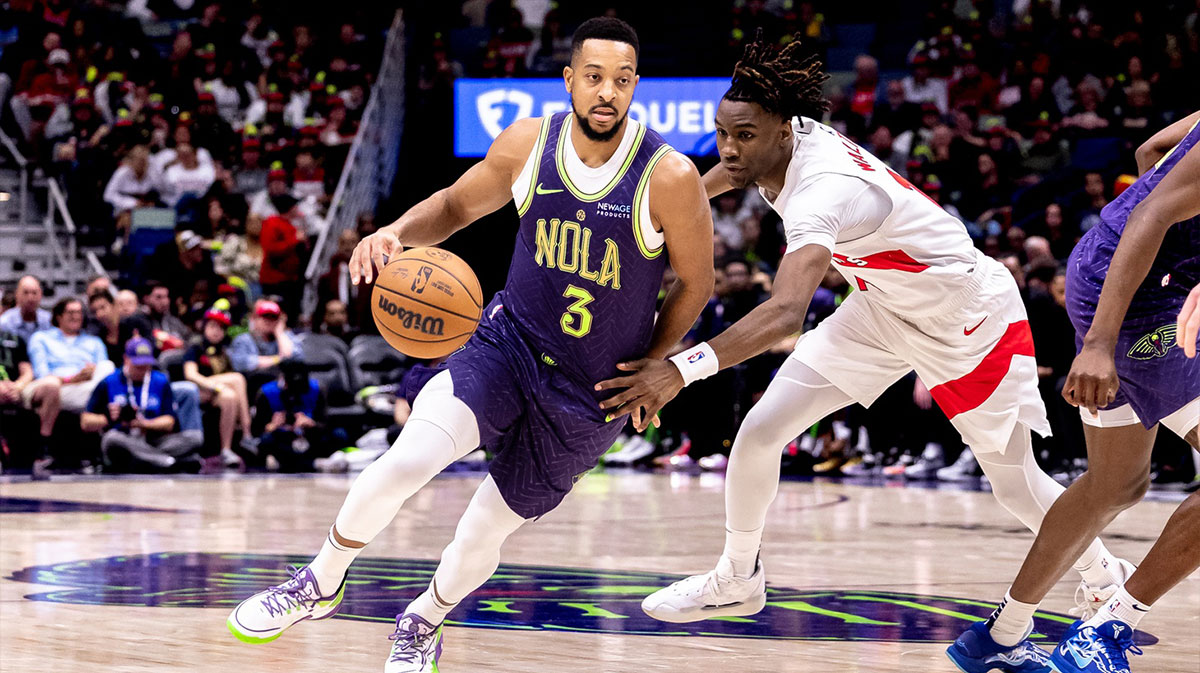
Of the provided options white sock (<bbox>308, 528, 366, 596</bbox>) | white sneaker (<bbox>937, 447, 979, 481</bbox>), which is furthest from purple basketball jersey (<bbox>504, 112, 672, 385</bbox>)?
white sneaker (<bbox>937, 447, 979, 481</bbox>)

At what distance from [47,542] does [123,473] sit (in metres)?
4.59

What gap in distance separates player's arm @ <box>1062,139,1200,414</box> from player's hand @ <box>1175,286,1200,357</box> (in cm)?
18

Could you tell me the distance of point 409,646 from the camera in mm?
4016

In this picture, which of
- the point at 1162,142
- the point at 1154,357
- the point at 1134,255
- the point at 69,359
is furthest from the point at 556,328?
the point at 69,359

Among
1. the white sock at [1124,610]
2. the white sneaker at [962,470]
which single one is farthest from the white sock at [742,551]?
the white sneaker at [962,470]

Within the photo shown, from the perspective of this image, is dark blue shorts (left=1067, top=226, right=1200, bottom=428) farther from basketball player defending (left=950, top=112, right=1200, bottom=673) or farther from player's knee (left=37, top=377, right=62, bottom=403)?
player's knee (left=37, top=377, right=62, bottom=403)

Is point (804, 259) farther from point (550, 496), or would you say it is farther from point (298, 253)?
point (298, 253)

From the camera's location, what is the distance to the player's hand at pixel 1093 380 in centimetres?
357

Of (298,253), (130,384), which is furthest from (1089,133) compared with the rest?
(130,384)

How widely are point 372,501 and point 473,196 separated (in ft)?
3.11

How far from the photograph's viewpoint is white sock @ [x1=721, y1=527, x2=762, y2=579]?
460cm

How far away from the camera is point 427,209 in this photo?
421 cm

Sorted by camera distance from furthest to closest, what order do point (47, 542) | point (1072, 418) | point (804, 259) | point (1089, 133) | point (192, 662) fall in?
1. point (1089, 133)
2. point (1072, 418)
3. point (47, 542)
4. point (192, 662)
5. point (804, 259)

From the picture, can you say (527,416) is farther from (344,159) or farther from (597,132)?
(344,159)
